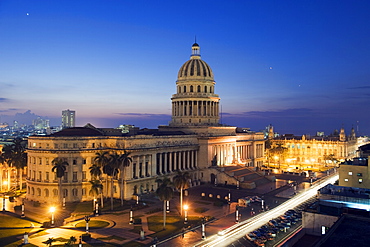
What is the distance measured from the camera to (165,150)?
3893 inches

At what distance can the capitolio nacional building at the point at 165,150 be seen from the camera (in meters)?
80.6

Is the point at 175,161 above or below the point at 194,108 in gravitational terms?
below

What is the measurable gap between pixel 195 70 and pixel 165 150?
42119mm

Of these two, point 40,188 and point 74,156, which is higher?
point 74,156

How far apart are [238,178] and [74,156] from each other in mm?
48425

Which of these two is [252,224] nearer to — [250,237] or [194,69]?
[250,237]

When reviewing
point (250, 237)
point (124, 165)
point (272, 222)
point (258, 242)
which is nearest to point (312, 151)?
point (272, 222)

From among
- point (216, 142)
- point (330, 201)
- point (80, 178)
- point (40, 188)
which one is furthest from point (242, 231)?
point (216, 142)

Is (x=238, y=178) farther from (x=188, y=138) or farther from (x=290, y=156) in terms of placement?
(x=290, y=156)

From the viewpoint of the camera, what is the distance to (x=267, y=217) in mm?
67938

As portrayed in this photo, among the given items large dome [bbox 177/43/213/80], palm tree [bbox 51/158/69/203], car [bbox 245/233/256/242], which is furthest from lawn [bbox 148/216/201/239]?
large dome [bbox 177/43/213/80]

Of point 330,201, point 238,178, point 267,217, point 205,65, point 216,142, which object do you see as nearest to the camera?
point 330,201

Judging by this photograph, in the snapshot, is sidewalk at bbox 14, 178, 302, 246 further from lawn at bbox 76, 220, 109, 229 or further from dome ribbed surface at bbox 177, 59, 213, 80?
dome ribbed surface at bbox 177, 59, 213, 80

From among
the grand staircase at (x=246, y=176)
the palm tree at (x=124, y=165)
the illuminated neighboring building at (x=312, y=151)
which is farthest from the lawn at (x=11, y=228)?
the illuminated neighboring building at (x=312, y=151)
